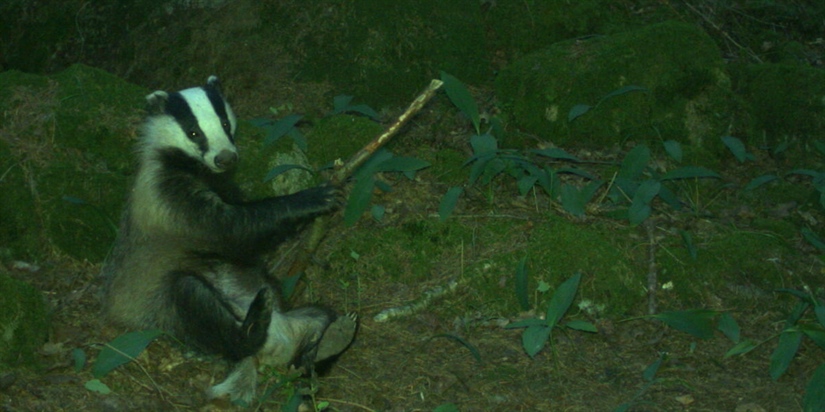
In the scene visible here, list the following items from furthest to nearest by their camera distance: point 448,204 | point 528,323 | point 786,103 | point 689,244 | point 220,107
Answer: point 786,103 < point 448,204 < point 689,244 < point 220,107 < point 528,323

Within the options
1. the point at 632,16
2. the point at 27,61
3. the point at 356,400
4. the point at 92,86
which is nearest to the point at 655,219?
the point at 356,400

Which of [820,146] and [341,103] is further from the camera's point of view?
[820,146]

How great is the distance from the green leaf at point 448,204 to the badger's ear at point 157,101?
209 cm

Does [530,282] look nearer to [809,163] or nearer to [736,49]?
[809,163]

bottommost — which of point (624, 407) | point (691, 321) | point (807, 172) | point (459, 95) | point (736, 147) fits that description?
point (807, 172)

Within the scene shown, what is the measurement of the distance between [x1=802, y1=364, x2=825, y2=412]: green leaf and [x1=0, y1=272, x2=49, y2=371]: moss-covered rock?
4457 mm

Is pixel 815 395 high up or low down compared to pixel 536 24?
down

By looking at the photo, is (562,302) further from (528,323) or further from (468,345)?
(468,345)

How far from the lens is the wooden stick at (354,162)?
17.7 ft

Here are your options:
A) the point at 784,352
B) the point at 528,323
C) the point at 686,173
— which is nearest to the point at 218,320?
the point at 528,323

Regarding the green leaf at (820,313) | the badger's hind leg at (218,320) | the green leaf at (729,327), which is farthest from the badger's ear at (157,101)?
the green leaf at (820,313)

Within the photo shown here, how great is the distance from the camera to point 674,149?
709 cm

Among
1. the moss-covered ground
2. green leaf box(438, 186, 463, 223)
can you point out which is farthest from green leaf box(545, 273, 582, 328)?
green leaf box(438, 186, 463, 223)

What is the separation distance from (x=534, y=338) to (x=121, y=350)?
249 cm
